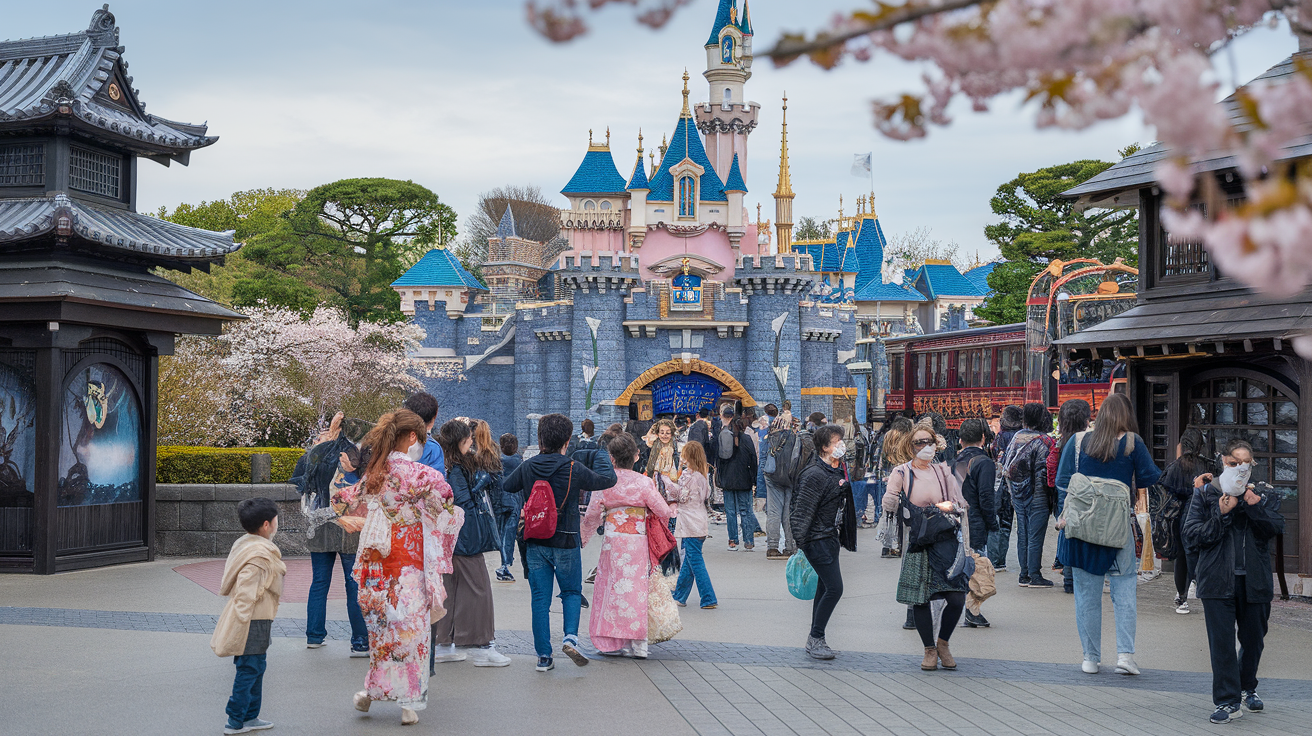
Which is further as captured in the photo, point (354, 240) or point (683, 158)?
point (354, 240)

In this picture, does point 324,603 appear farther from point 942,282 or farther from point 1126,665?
point 942,282

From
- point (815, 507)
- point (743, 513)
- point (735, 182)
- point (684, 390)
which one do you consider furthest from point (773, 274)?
point (815, 507)

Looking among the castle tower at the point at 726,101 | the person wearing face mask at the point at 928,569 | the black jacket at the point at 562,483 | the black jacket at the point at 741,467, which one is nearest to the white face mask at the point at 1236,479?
the person wearing face mask at the point at 928,569

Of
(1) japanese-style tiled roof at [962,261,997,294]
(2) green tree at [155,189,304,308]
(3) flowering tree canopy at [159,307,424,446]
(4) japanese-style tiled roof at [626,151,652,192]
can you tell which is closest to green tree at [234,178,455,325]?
(2) green tree at [155,189,304,308]

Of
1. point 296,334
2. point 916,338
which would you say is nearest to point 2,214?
point 296,334

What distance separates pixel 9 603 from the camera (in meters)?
10.3

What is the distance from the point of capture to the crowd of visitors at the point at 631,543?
6449 mm

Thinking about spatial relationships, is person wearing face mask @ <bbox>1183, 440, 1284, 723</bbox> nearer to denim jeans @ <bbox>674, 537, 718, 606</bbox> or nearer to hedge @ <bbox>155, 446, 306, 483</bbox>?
denim jeans @ <bbox>674, 537, 718, 606</bbox>

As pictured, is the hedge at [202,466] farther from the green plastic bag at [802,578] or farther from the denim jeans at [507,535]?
the green plastic bag at [802,578]

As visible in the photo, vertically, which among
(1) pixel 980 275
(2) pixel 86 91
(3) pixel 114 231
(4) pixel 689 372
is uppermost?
(1) pixel 980 275

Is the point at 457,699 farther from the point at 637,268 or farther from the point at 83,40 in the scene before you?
the point at 637,268

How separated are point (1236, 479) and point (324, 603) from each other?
604 cm

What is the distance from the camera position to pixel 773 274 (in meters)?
39.8

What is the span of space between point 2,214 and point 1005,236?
3340cm
